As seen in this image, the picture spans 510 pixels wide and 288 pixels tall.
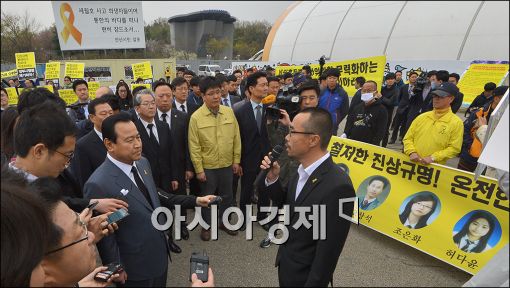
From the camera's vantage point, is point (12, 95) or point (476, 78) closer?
point (12, 95)

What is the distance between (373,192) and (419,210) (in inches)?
23.2

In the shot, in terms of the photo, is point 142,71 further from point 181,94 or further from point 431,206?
point 431,206

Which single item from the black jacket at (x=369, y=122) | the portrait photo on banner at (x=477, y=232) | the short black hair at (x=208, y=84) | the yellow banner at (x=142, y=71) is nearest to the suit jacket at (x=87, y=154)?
the short black hair at (x=208, y=84)

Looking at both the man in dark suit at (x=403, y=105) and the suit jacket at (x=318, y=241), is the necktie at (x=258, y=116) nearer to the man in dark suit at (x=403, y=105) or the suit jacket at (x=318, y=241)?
the suit jacket at (x=318, y=241)

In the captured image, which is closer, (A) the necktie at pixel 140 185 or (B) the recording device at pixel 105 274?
(B) the recording device at pixel 105 274

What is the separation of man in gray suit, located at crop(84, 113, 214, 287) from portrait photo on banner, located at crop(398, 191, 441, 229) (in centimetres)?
275

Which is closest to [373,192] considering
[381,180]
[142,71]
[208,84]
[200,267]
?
[381,180]

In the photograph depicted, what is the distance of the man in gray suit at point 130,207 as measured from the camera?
183 centimetres

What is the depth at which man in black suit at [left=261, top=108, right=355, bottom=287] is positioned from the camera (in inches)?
65.6

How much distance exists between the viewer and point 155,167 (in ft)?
11.1

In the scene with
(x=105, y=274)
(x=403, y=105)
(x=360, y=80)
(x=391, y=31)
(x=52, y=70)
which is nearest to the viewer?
(x=105, y=274)

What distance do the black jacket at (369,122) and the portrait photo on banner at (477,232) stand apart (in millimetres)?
2414

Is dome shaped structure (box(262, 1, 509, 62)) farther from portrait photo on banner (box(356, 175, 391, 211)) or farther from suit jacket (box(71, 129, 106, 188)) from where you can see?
suit jacket (box(71, 129, 106, 188))

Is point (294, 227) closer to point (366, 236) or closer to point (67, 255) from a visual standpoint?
point (67, 255)
